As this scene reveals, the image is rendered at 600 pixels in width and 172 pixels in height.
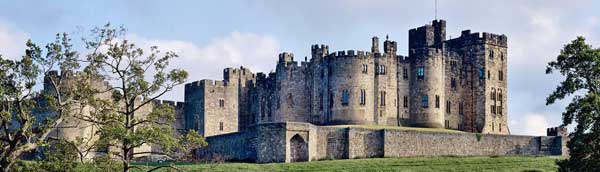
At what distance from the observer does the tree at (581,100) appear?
51.3 metres

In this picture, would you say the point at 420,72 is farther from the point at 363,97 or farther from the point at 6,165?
the point at 6,165

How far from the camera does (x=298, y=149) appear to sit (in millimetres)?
73688


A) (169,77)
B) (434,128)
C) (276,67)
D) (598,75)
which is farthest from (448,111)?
(169,77)

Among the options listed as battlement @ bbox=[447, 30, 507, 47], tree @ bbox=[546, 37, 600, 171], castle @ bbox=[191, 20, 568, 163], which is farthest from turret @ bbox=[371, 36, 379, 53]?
tree @ bbox=[546, 37, 600, 171]

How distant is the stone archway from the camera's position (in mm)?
73375

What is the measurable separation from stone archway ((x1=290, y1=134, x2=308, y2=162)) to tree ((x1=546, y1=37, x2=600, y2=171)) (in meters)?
24.0

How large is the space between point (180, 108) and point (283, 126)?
24.6 metres

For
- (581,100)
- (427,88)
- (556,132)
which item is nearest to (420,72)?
(427,88)

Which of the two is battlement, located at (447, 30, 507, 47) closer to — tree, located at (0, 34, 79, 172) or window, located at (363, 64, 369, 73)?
window, located at (363, 64, 369, 73)

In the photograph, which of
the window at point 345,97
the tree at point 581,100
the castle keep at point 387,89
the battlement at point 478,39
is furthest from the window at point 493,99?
the tree at point 581,100

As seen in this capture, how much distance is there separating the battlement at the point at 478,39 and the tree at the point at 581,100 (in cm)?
3781

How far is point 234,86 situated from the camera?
9600 cm

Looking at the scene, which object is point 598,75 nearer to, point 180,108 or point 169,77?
point 169,77

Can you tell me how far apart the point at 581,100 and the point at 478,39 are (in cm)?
4010
